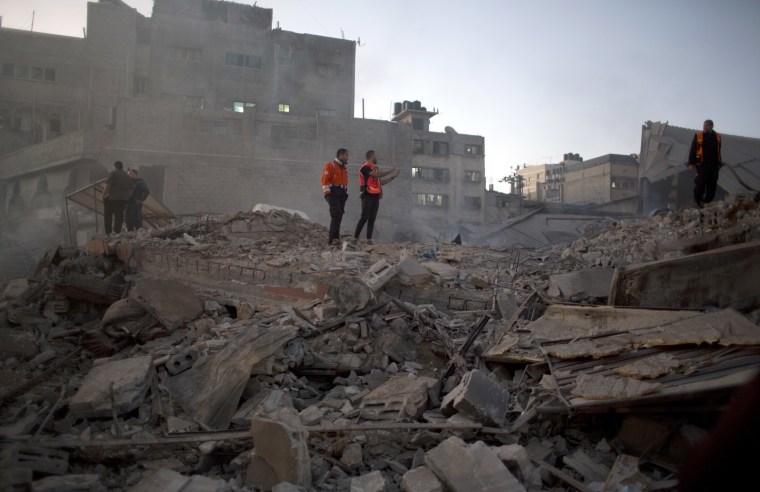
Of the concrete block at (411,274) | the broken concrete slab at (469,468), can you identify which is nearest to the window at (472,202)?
the concrete block at (411,274)

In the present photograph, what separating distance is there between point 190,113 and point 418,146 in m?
18.9

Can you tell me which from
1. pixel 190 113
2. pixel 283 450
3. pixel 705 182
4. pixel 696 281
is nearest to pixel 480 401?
pixel 283 450

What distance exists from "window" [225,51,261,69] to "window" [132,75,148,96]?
478 cm

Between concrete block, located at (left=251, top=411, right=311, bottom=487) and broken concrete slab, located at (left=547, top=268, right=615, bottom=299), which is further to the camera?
broken concrete slab, located at (left=547, top=268, right=615, bottom=299)

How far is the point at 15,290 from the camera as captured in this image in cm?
741

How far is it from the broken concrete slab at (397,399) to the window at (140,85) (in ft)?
96.9

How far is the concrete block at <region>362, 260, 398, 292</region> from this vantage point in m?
5.34

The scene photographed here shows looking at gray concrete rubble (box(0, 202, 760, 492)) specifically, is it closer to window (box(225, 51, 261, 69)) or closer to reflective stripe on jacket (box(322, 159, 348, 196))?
reflective stripe on jacket (box(322, 159, 348, 196))

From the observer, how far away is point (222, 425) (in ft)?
→ 11.3

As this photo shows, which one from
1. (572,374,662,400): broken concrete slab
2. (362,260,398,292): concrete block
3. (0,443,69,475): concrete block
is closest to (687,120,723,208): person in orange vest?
(362,260,398,292): concrete block

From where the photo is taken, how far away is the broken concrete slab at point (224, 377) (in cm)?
353

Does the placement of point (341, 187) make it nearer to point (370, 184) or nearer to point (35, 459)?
point (370, 184)

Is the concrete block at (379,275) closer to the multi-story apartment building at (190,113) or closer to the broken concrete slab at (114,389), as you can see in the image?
the broken concrete slab at (114,389)

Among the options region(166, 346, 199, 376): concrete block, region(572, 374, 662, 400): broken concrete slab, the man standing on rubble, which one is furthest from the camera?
the man standing on rubble
